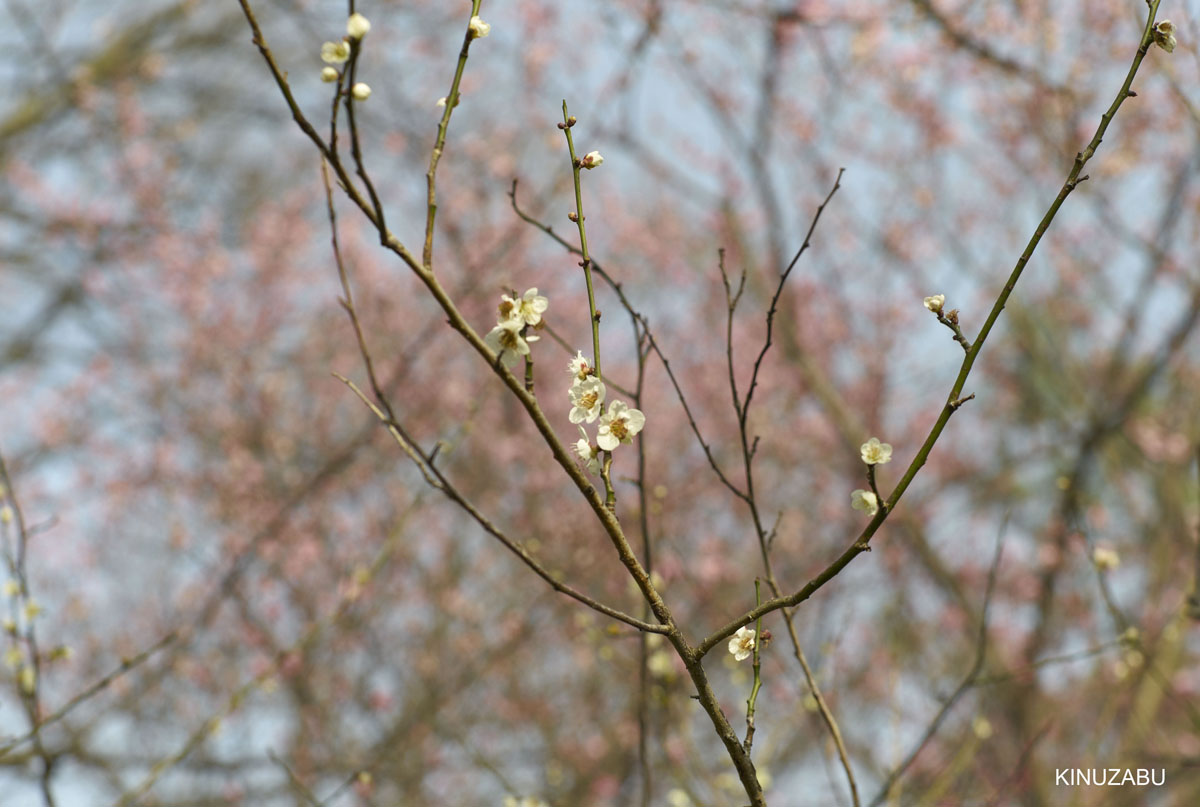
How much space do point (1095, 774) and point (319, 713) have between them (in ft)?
15.4

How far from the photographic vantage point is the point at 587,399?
1519 mm

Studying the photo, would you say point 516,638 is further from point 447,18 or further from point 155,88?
point 155,88

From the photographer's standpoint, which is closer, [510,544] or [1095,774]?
[510,544]

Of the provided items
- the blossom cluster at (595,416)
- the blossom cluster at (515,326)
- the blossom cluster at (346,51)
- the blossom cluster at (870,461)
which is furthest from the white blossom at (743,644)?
the blossom cluster at (346,51)

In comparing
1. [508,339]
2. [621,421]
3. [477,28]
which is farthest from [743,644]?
[477,28]

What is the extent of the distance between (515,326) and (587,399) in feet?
0.59

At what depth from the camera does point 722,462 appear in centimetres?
844

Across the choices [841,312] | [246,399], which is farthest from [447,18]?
[841,312]

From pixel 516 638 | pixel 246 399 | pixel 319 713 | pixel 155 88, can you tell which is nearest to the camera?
pixel 516 638

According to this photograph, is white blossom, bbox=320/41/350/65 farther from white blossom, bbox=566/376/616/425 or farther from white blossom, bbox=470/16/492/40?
white blossom, bbox=566/376/616/425

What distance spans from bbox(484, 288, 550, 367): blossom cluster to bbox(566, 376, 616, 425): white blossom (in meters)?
0.11

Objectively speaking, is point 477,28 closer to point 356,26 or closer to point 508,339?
point 356,26

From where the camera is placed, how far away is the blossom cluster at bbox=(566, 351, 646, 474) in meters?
1.47

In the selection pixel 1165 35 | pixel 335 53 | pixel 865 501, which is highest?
pixel 1165 35
